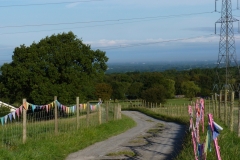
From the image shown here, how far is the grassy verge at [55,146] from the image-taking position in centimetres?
1208

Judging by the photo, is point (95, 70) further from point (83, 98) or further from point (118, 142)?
point (118, 142)

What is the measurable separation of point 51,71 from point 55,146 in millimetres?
29070

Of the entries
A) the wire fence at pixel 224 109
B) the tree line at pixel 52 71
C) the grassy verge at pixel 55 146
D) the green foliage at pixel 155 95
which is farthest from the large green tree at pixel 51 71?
the green foliage at pixel 155 95

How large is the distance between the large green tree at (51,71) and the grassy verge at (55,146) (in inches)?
912

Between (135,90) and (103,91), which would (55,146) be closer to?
(103,91)

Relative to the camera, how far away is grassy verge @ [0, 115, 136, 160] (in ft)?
39.6

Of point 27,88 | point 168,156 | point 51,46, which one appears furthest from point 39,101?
point 168,156

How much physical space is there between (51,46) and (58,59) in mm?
2444

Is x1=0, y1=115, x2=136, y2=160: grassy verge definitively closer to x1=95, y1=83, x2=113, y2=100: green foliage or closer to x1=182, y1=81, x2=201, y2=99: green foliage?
x1=95, y1=83, x2=113, y2=100: green foliage

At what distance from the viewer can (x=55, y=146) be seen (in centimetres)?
1425

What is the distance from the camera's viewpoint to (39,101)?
138ft

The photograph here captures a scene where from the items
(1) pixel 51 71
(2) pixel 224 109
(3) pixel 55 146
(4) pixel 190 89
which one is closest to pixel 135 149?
(3) pixel 55 146

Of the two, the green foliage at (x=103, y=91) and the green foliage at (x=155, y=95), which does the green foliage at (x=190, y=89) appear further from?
the green foliage at (x=103, y=91)

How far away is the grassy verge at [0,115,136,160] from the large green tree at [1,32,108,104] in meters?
23.2
